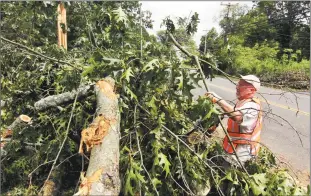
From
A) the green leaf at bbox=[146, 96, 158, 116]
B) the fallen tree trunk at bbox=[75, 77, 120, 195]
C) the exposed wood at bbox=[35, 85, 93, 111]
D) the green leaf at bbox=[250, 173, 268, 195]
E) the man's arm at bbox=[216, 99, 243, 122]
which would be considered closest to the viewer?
the fallen tree trunk at bbox=[75, 77, 120, 195]

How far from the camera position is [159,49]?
159 inches

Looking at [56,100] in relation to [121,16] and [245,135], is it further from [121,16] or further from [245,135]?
[245,135]

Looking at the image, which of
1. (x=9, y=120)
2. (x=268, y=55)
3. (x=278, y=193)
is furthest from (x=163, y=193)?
(x=268, y=55)

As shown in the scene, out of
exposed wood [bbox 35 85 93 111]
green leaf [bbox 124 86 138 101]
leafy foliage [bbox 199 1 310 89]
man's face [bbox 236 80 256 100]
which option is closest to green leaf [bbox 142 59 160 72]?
green leaf [bbox 124 86 138 101]

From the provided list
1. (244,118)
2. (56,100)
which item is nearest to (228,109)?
(244,118)

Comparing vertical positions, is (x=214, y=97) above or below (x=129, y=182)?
above

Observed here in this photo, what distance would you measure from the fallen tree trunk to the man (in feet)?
3.37

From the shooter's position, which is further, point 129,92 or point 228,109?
point 129,92

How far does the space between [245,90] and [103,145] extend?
153 cm

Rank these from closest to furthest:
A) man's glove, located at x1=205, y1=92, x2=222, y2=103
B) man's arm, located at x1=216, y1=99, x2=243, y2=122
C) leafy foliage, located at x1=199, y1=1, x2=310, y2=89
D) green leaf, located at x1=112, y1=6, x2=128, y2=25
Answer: man's arm, located at x1=216, y1=99, x2=243, y2=122 → man's glove, located at x1=205, y1=92, x2=222, y2=103 → green leaf, located at x1=112, y1=6, x2=128, y2=25 → leafy foliage, located at x1=199, y1=1, x2=310, y2=89

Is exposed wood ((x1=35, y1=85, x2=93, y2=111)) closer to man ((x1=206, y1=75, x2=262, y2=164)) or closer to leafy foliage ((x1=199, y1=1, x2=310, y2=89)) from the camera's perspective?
man ((x1=206, y1=75, x2=262, y2=164))

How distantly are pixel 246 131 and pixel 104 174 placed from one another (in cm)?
152

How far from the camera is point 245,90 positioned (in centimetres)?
323

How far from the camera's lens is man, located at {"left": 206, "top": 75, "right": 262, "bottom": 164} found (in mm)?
3092
